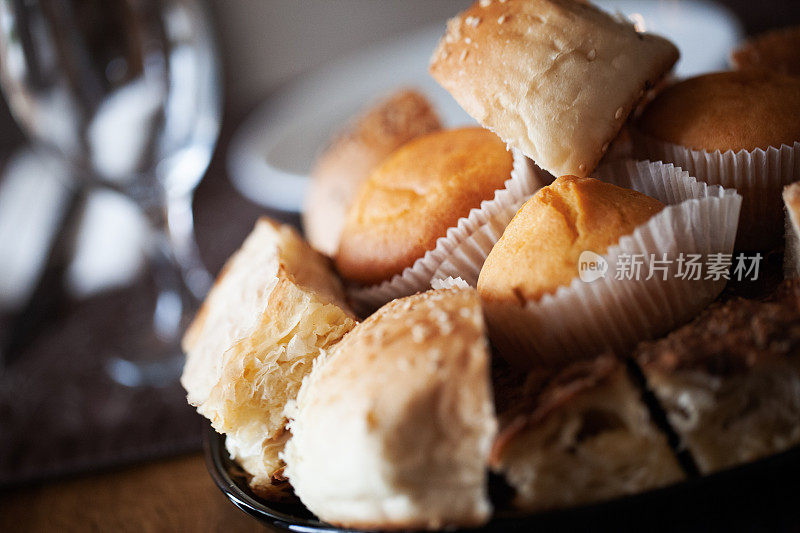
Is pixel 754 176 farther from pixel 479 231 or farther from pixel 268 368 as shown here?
pixel 268 368

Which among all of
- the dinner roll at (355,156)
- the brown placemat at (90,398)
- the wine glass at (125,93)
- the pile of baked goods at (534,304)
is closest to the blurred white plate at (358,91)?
the brown placemat at (90,398)

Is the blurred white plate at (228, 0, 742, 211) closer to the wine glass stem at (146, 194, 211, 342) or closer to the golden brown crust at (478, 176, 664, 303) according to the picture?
the wine glass stem at (146, 194, 211, 342)

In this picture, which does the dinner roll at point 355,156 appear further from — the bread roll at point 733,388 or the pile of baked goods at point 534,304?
the bread roll at point 733,388

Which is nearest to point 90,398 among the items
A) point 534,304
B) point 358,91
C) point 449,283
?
point 449,283

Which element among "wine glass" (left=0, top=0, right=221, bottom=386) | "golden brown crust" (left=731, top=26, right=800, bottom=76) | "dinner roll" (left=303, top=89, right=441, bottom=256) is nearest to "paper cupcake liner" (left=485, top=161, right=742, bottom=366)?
"golden brown crust" (left=731, top=26, right=800, bottom=76)

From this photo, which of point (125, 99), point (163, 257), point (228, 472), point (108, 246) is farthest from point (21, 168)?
point (228, 472)
